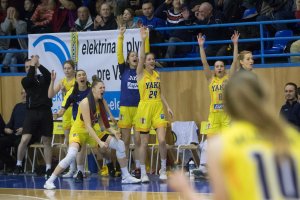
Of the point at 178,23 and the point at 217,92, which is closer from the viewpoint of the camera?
the point at 217,92

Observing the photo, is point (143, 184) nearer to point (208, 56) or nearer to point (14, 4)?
point (208, 56)

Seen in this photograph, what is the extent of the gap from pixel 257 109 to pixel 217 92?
10.4 m

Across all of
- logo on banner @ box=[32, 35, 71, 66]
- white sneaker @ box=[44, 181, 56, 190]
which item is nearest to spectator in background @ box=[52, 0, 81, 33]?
logo on banner @ box=[32, 35, 71, 66]

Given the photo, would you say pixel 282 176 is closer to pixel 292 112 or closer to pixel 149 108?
pixel 292 112

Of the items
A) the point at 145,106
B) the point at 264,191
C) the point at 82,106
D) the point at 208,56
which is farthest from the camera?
the point at 208,56

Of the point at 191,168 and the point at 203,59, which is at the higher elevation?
the point at 203,59

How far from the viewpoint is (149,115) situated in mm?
13750

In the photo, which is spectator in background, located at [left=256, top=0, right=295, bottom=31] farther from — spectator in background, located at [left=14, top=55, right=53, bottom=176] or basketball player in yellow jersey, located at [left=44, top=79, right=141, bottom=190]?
spectator in background, located at [left=14, top=55, right=53, bottom=176]

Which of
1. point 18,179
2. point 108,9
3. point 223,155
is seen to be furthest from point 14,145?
point 223,155

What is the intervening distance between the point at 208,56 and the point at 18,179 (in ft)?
14.2

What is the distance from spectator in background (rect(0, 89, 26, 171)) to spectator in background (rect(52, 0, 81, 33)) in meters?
1.89

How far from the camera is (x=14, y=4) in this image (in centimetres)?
1797

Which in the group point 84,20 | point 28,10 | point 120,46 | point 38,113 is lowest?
point 38,113

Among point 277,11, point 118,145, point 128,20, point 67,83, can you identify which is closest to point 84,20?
point 128,20
